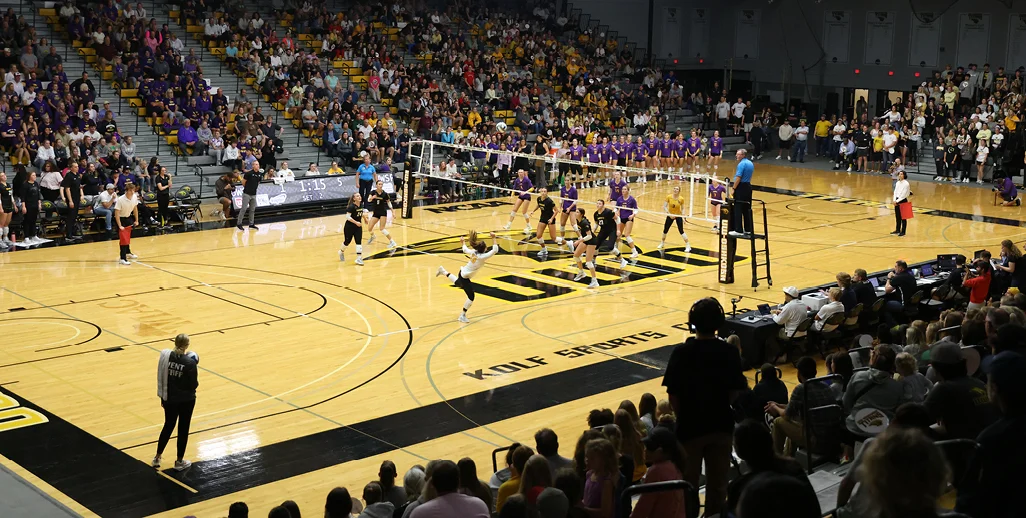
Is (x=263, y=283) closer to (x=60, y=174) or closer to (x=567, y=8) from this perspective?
(x=60, y=174)

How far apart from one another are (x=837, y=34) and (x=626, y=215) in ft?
92.3

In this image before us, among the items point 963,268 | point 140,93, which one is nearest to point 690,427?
point 963,268

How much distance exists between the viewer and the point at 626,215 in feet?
79.5

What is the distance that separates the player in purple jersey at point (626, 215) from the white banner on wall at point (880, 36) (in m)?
27.0

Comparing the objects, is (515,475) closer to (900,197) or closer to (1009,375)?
(1009,375)

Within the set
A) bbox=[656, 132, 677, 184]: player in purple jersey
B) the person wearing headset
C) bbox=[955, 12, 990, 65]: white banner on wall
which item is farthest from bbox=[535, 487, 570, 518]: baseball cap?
bbox=[955, 12, 990, 65]: white banner on wall

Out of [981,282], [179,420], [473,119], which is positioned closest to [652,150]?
[473,119]

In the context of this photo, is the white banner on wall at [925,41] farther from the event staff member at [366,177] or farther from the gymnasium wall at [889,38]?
the event staff member at [366,177]

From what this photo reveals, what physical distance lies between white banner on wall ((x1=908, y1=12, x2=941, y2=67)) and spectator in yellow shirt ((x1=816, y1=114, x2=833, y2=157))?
544cm

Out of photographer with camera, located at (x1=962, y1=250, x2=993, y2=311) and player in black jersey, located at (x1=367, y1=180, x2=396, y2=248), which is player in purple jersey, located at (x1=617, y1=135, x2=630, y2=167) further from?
photographer with camera, located at (x1=962, y1=250, x2=993, y2=311)

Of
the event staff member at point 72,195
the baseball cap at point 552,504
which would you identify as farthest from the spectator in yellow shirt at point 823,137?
the baseball cap at point 552,504

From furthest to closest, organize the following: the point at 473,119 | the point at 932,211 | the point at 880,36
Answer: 1. the point at 880,36
2. the point at 473,119
3. the point at 932,211

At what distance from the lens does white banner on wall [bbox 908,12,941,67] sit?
147ft

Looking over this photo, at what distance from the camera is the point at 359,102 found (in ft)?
125
